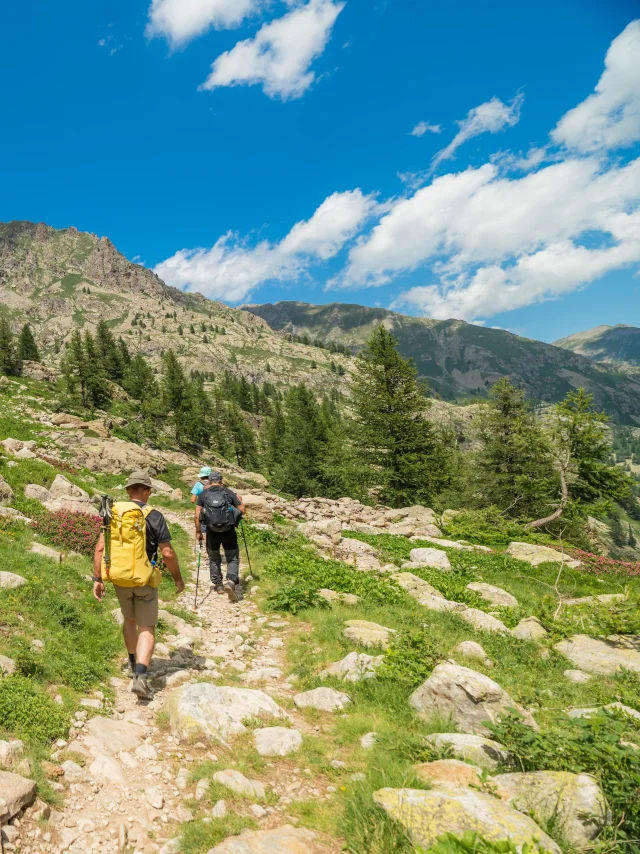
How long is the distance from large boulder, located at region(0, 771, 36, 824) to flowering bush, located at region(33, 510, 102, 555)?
26.9 feet

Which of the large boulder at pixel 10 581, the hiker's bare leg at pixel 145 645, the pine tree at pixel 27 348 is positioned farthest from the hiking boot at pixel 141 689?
the pine tree at pixel 27 348

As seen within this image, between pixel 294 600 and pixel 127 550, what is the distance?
523cm

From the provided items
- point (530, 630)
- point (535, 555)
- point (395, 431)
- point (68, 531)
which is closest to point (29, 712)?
point (68, 531)

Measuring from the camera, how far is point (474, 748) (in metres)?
4.64

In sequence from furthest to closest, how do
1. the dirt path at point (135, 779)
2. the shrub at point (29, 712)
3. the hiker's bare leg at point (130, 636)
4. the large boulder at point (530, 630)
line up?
the large boulder at point (530, 630) < the hiker's bare leg at point (130, 636) < the shrub at point (29, 712) < the dirt path at point (135, 779)

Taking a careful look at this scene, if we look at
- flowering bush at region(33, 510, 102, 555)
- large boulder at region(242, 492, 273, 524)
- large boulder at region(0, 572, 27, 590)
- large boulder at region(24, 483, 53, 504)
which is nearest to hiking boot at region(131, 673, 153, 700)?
large boulder at region(0, 572, 27, 590)

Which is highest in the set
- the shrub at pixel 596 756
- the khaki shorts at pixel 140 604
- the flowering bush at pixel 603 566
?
the khaki shorts at pixel 140 604

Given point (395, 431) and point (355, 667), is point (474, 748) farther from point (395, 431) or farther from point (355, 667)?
point (395, 431)

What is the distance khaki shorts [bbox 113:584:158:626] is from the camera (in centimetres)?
642

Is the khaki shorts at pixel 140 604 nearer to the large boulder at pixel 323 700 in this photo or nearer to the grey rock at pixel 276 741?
the grey rock at pixel 276 741

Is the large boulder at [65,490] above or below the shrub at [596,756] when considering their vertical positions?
above

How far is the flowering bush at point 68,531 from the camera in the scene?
36.8 feet

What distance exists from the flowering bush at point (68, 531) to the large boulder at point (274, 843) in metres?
9.30

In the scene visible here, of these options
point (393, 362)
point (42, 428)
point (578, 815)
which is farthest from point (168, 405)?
point (578, 815)
